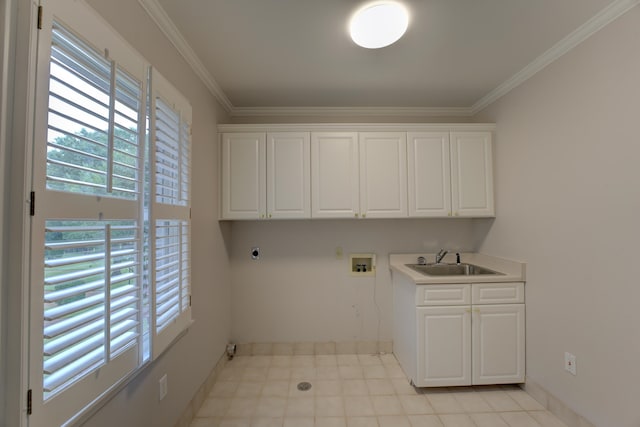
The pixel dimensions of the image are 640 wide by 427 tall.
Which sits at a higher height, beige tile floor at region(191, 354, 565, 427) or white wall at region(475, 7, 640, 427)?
white wall at region(475, 7, 640, 427)

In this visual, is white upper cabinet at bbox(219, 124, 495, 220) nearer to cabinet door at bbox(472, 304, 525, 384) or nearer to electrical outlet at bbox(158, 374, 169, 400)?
cabinet door at bbox(472, 304, 525, 384)

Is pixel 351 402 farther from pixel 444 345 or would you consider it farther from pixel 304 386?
pixel 444 345

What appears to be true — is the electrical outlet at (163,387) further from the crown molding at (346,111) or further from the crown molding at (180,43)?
the crown molding at (346,111)

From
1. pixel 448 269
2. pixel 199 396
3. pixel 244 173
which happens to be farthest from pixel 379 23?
pixel 199 396

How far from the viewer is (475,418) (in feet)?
6.42

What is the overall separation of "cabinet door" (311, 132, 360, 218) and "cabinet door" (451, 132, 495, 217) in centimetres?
92

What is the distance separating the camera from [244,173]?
8.51 ft

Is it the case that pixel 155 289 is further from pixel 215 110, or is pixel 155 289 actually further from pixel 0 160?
pixel 215 110

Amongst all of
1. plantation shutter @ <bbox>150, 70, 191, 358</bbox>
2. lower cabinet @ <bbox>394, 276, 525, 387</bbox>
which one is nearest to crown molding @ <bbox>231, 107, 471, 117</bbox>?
plantation shutter @ <bbox>150, 70, 191, 358</bbox>

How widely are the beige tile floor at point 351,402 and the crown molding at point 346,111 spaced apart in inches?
97.5

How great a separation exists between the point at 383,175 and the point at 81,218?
2195 millimetres

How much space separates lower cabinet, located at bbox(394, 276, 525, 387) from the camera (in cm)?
221

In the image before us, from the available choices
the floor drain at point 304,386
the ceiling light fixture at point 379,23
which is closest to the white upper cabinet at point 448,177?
the ceiling light fixture at point 379,23

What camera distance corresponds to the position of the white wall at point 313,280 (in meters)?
2.89
